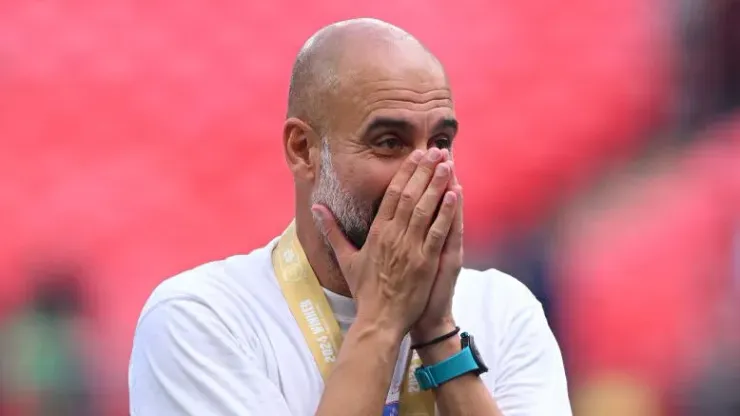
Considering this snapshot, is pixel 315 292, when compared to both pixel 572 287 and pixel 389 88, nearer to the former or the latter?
pixel 389 88

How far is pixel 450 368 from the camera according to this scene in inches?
80.7

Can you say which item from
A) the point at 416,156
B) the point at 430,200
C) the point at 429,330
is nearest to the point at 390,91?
the point at 416,156

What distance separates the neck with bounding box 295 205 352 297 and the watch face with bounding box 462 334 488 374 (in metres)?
0.33

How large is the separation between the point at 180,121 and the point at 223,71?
0.97 ft

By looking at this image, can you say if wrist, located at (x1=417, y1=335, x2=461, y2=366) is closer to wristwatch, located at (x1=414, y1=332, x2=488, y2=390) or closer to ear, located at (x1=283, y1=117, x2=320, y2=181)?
wristwatch, located at (x1=414, y1=332, x2=488, y2=390)

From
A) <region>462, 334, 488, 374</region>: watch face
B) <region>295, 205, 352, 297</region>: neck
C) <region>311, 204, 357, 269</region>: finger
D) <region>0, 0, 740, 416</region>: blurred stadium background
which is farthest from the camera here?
<region>0, 0, 740, 416</region>: blurred stadium background

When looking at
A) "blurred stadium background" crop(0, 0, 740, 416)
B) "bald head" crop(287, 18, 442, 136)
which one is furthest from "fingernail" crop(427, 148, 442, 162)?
"blurred stadium background" crop(0, 0, 740, 416)

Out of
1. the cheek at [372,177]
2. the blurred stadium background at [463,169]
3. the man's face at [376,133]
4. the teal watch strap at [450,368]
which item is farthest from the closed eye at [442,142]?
the blurred stadium background at [463,169]

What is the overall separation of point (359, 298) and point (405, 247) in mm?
138

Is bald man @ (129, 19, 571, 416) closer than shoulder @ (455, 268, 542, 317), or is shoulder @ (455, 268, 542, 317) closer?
bald man @ (129, 19, 571, 416)

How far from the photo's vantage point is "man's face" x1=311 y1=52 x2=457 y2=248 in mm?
2191

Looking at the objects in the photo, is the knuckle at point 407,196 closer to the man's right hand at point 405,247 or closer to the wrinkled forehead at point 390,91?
the man's right hand at point 405,247

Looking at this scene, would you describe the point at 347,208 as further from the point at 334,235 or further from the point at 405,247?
the point at 405,247

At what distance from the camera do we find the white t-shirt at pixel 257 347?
204 cm
